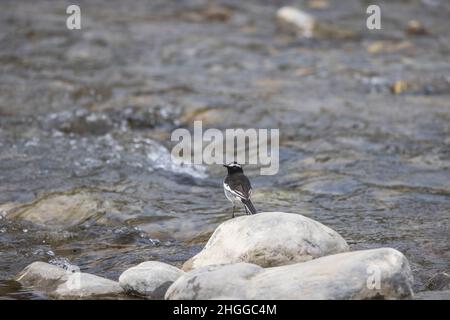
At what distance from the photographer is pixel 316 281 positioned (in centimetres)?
698

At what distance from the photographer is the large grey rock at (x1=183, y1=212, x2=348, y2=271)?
7902 millimetres

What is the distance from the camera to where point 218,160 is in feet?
42.6

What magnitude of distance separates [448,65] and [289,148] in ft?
18.5

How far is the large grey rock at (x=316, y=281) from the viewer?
22.7 feet

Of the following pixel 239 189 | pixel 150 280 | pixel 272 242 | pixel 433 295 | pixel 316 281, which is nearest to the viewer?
pixel 316 281

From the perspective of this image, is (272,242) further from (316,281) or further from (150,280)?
(150,280)

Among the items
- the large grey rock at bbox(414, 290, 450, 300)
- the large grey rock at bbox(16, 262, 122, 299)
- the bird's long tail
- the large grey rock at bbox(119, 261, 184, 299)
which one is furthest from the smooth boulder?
the large grey rock at bbox(414, 290, 450, 300)

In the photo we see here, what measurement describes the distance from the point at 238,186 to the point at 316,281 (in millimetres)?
2431

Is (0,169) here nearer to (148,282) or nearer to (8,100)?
(8,100)

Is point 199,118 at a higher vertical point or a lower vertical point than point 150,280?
higher

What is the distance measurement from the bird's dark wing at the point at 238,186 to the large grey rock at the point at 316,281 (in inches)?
76.3

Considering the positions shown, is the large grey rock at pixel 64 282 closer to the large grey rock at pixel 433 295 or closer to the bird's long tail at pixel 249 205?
the bird's long tail at pixel 249 205

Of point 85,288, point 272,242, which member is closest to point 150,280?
point 85,288
